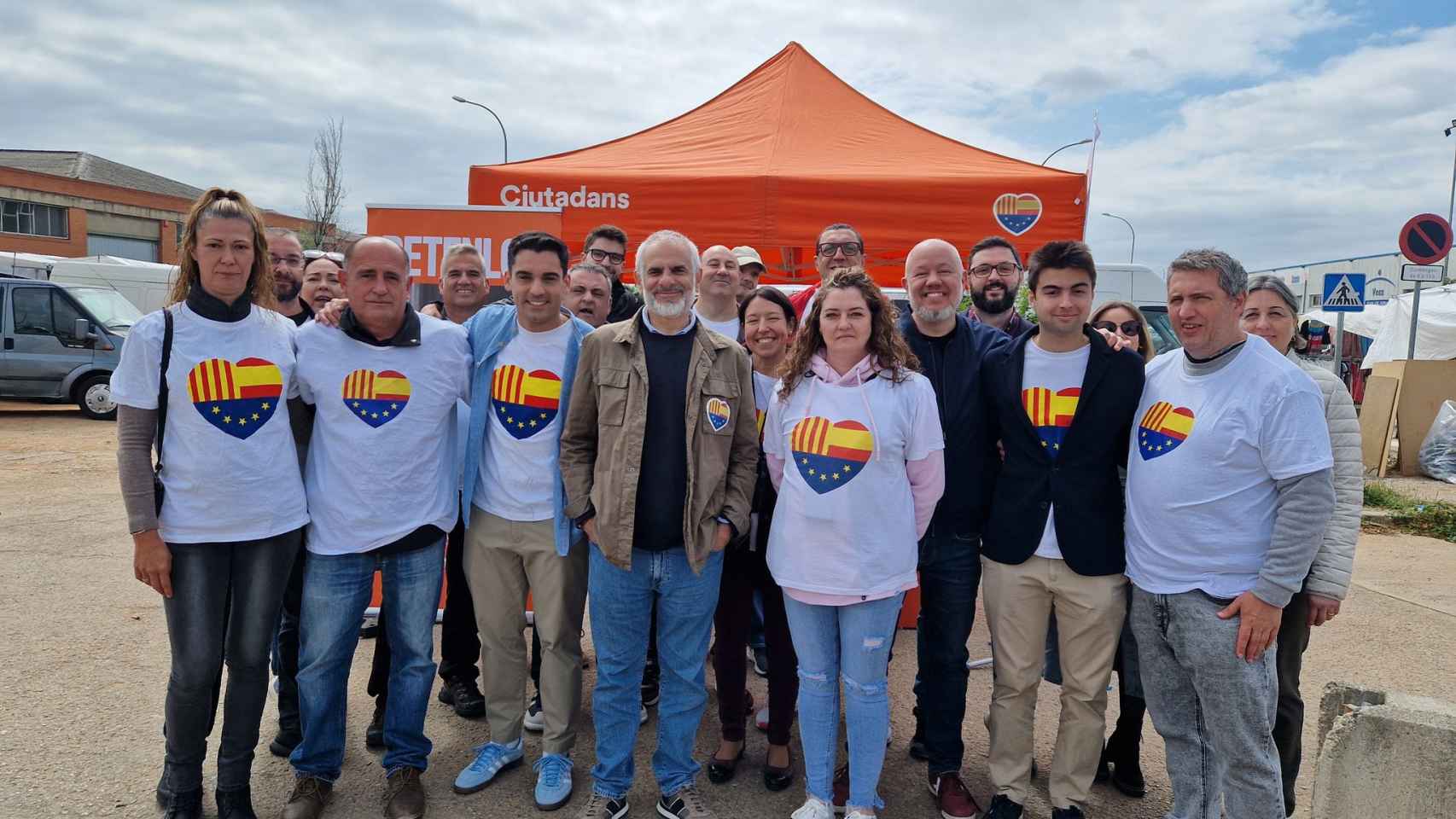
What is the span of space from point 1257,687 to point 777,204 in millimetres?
3676

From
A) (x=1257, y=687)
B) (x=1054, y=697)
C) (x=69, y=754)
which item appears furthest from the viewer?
(x=1054, y=697)

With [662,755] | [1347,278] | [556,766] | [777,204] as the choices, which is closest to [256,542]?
[556,766]

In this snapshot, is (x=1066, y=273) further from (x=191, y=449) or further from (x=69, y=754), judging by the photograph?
(x=69, y=754)

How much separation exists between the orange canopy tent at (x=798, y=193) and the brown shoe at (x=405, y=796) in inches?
137

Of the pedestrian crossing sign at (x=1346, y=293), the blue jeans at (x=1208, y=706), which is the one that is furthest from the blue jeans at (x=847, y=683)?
the pedestrian crossing sign at (x=1346, y=293)

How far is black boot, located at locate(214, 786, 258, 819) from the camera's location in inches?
109

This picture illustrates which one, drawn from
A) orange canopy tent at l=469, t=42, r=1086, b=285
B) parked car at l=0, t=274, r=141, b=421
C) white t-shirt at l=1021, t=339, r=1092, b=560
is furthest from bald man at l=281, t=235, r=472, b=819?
parked car at l=0, t=274, r=141, b=421

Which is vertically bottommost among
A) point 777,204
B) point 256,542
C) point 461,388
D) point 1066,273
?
point 256,542

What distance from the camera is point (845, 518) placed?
2.70 meters

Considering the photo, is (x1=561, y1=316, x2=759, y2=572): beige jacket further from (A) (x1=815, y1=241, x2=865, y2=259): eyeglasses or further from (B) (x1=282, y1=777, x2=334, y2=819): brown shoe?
(A) (x1=815, y1=241, x2=865, y2=259): eyeglasses

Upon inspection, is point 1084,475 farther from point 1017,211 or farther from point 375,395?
point 1017,211

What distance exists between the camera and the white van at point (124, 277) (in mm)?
16891

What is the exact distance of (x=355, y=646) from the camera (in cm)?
287

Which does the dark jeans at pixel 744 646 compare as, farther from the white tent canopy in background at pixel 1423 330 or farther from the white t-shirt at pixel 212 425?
the white tent canopy in background at pixel 1423 330
